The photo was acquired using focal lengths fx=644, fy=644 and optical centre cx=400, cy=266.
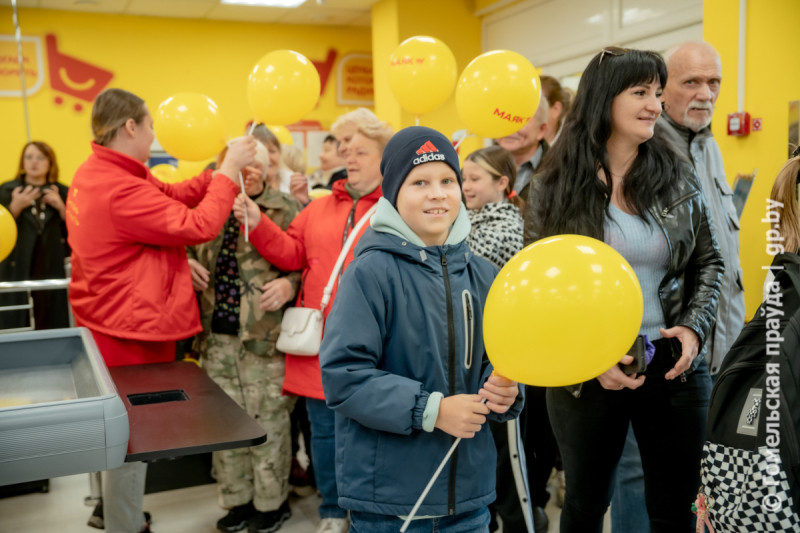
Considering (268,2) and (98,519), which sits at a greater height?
(268,2)

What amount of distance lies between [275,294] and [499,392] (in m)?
1.64

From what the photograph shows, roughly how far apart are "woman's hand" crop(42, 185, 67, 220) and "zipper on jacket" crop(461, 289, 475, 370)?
3.65 metres

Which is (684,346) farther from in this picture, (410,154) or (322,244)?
(322,244)

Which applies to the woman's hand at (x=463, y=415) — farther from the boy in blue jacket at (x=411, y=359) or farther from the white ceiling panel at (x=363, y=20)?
the white ceiling panel at (x=363, y=20)

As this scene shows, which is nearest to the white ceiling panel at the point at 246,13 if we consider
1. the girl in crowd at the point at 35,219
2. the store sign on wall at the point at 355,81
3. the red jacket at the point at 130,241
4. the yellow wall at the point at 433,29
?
the store sign on wall at the point at 355,81

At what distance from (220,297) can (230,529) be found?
0.98 m

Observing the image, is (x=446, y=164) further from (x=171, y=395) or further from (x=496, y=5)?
(x=496, y=5)

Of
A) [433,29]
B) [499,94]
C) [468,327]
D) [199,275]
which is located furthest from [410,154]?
[433,29]

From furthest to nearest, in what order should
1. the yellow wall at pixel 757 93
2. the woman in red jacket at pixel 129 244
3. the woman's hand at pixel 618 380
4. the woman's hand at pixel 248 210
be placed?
the yellow wall at pixel 757 93, the woman's hand at pixel 248 210, the woman in red jacket at pixel 129 244, the woman's hand at pixel 618 380

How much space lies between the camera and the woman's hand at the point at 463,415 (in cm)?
121

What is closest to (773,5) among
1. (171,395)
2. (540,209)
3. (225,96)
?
(540,209)

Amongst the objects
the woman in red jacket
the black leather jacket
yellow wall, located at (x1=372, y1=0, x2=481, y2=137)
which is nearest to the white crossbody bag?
the woman in red jacket

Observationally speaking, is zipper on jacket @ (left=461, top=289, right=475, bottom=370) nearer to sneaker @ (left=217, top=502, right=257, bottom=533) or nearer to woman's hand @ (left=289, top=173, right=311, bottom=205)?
sneaker @ (left=217, top=502, right=257, bottom=533)

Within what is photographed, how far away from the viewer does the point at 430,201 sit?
141 cm
